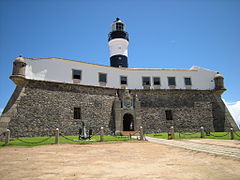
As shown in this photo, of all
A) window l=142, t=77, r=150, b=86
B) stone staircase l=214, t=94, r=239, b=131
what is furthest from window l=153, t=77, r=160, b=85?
stone staircase l=214, t=94, r=239, b=131

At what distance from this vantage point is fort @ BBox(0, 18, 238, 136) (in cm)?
1680

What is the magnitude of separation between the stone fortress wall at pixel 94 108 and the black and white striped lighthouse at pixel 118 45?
24.3 ft

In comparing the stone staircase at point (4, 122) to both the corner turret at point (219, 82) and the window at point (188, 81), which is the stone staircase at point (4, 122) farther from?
the corner turret at point (219, 82)

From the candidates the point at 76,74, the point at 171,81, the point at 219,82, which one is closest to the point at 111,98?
the point at 76,74

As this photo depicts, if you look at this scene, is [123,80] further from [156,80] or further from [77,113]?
[77,113]

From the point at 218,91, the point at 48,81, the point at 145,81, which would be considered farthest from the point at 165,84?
the point at 48,81

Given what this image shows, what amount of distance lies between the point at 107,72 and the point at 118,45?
8.29 meters

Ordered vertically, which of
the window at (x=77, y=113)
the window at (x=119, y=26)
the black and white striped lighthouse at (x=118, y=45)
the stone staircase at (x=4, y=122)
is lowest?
the stone staircase at (x=4, y=122)

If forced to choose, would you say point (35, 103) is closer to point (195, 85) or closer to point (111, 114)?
point (111, 114)

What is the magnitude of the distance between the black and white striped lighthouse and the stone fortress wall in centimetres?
741

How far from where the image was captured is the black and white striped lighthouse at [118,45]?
28.0 m

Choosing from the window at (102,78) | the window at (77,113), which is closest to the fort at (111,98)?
the window at (77,113)

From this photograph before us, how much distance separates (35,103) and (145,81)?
14.6 metres

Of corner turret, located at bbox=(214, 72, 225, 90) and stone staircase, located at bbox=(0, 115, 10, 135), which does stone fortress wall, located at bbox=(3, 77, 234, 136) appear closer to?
stone staircase, located at bbox=(0, 115, 10, 135)
